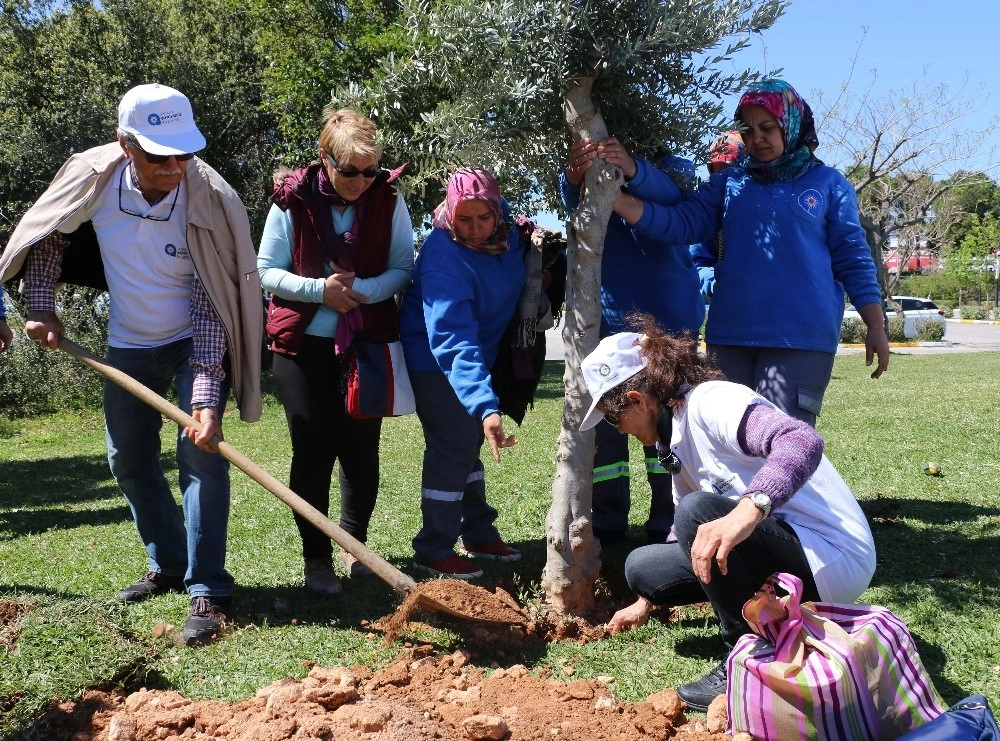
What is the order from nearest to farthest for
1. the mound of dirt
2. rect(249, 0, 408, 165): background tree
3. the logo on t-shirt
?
1. the mound of dirt
2. the logo on t-shirt
3. rect(249, 0, 408, 165): background tree

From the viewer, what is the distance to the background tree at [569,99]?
348cm

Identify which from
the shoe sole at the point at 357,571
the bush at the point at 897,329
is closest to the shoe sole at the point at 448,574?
the shoe sole at the point at 357,571

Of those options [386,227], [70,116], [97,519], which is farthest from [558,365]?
[386,227]

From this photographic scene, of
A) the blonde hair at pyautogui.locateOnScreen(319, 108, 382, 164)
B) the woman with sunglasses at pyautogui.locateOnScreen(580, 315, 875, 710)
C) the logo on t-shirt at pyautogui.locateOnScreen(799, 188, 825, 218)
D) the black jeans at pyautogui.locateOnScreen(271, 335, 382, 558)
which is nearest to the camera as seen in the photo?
the woman with sunglasses at pyautogui.locateOnScreen(580, 315, 875, 710)

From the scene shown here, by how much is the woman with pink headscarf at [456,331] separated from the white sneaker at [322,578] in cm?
41

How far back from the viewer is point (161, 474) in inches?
163

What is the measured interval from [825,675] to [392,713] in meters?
1.20

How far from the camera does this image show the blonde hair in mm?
3789

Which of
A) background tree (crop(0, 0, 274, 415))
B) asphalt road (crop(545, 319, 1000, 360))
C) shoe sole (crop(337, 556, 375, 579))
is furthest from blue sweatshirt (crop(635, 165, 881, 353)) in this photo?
asphalt road (crop(545, 319, 1000, 360))

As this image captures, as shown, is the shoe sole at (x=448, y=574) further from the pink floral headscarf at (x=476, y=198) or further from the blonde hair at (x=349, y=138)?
the blonde hair at (x=349, y=138)

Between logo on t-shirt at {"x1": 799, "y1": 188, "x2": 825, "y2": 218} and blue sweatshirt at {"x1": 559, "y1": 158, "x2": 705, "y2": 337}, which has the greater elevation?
logo on t-shirt at {"x1": 799, "y1": 188, "x2": 825, "y2": 218}

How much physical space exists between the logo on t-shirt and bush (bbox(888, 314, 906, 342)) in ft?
88.1

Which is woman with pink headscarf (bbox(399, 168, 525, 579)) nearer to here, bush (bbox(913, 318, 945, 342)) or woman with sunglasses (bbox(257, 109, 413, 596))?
woman with sunglasses (bbox(257, 109, 413, 596))

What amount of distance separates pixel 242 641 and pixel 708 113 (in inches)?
104
